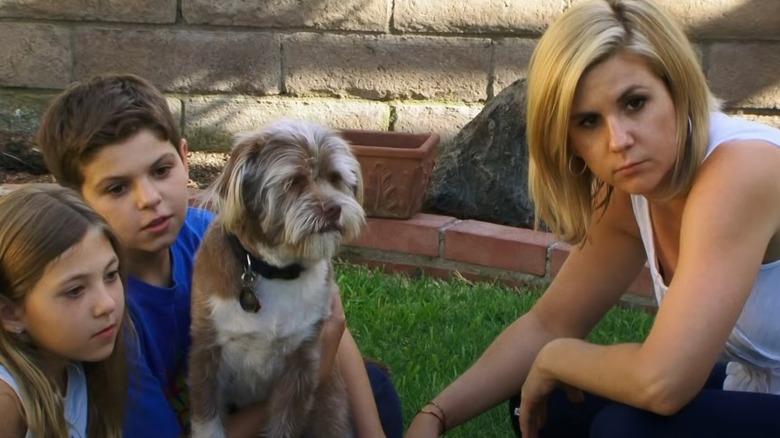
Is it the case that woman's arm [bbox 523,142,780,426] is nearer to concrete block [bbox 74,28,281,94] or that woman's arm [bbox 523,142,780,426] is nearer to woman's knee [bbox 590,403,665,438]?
woman's knee [bbox 590,403,665,438]

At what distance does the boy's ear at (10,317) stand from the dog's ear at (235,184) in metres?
0.58

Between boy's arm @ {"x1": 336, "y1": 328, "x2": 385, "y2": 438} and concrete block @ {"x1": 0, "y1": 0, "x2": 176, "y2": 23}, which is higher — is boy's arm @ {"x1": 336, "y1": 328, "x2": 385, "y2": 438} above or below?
below

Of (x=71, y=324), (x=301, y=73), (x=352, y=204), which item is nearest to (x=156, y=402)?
(x=71, y=324)

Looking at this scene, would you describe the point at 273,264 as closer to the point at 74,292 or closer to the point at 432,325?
the point at 74,292

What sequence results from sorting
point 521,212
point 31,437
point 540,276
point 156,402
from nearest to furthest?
point 31,437
point 156,402
point 540,276
point 521,212

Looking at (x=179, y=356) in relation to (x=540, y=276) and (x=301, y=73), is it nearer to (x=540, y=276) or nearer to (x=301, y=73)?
(x=540, y=276)

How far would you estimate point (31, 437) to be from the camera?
231 centimetres

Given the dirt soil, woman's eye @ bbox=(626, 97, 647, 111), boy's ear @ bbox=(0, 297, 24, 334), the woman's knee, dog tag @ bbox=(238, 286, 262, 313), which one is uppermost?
woman's eye @ bbox=(626, 97, 647, 111)

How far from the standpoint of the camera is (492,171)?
214 inches

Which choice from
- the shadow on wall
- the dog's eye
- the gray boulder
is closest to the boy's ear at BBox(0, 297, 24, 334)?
the dog's eye

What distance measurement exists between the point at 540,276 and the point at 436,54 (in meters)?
1.66

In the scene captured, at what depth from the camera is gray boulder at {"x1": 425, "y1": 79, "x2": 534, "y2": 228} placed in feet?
17.8

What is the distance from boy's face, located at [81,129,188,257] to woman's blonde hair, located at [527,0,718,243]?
0.94m


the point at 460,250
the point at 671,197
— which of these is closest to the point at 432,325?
the point at 460,250
